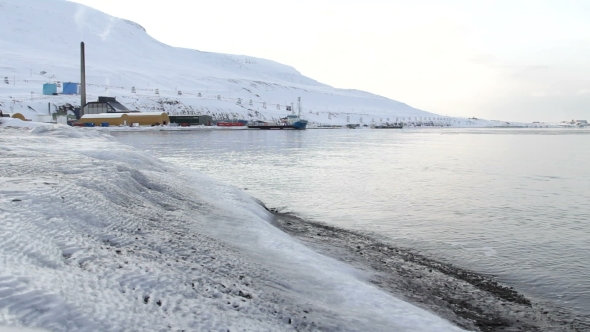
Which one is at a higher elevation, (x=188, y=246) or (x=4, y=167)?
(x=4, y=167)

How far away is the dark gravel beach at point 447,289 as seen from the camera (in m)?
6.07

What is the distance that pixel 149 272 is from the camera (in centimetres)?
464

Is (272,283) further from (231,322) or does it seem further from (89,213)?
(89,213)

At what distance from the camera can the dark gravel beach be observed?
6.07 meters

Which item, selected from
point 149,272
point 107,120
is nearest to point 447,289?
point 149,272

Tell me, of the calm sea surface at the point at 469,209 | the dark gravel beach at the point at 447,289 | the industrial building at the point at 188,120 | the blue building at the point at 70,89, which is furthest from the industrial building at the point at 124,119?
the dark gravel beach at the point at 447,289

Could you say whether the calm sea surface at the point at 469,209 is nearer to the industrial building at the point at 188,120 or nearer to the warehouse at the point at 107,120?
the warehouse at the point at 107,120

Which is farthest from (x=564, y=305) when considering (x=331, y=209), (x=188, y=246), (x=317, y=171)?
(x=317, y=171)

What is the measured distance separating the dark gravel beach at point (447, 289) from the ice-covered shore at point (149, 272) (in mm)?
732

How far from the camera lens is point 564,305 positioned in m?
6.86

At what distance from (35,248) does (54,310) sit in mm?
1300

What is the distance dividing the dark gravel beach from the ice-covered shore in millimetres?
732

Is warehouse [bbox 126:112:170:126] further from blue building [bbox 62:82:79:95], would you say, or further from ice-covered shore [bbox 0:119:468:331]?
ice-covered shore [bbox 0:119:468:331]

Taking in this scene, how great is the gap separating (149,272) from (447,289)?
4.71 m
